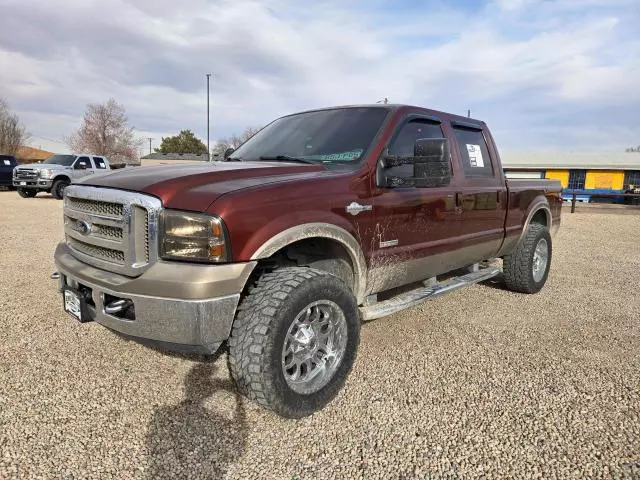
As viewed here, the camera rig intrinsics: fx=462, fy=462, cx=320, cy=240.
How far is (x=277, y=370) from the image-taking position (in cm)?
253

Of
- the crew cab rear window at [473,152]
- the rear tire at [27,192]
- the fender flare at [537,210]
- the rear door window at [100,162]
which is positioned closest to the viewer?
the crew cab rear window at [473,152]

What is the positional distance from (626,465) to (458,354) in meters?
1.45

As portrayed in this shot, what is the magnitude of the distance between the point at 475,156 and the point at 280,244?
277 cm

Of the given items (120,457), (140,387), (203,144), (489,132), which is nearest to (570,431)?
(120,457)

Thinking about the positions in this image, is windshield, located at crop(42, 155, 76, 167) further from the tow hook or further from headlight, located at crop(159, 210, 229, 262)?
headlight, located at crop(159, 210, 229, 262)

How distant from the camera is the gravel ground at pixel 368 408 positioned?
2.29 metres

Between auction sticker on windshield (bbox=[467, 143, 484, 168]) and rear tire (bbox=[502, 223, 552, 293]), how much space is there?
130cm

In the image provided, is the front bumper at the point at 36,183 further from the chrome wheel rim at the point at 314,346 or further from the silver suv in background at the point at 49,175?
the chrome wheel rim at the point at 314,346

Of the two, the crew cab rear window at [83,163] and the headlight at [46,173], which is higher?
the crew cab rear window at [83,163]

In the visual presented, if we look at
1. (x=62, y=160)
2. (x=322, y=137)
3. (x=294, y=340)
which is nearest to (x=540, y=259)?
(x=322, y=137)

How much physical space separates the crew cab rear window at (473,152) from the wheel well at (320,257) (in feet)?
5.73

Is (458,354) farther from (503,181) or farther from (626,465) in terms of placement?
(503,181)

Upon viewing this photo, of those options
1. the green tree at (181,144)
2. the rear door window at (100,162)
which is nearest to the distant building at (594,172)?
the rear door window at (100,162)

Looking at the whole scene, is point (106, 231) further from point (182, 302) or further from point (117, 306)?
point (182, 302)
